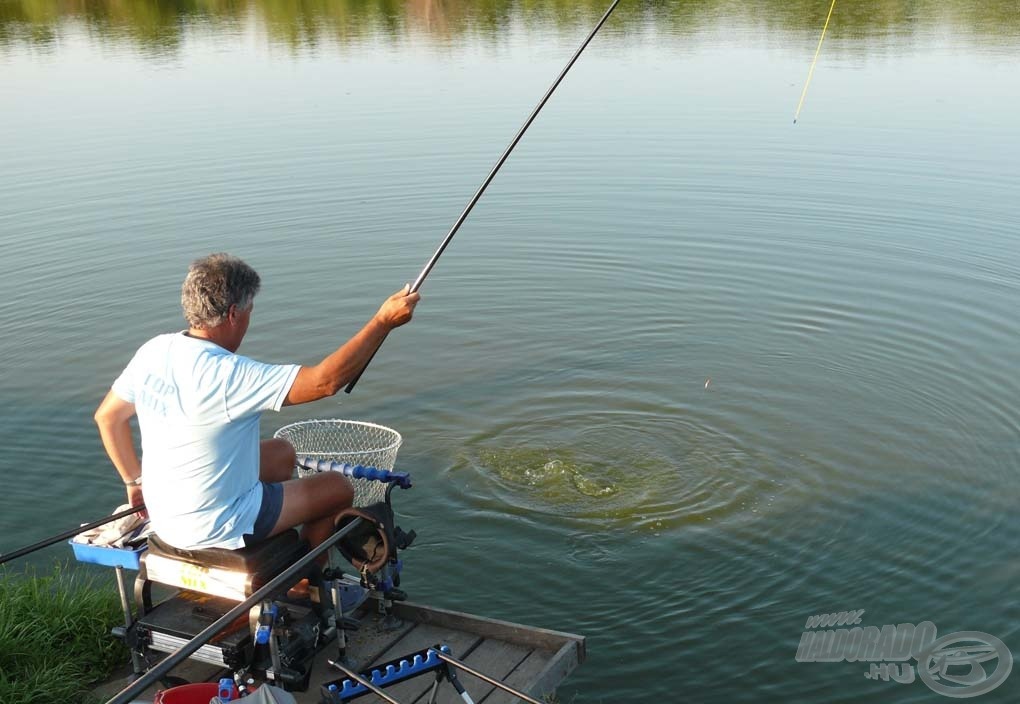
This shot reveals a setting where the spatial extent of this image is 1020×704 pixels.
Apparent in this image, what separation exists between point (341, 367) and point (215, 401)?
18.0 inches

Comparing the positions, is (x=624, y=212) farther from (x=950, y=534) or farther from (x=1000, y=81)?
(x=1000, y=81)

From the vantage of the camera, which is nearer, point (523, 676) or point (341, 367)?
point (341, 367)

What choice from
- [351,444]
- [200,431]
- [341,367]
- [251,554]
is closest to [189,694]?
[251,554]

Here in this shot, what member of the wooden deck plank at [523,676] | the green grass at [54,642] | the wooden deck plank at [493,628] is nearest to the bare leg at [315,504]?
the wooden deck plank at [493,628]

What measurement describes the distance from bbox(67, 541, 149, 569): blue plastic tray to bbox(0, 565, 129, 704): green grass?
1.79ft

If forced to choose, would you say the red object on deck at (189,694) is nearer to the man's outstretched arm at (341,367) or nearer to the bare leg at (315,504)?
the bare leg at (315,504)

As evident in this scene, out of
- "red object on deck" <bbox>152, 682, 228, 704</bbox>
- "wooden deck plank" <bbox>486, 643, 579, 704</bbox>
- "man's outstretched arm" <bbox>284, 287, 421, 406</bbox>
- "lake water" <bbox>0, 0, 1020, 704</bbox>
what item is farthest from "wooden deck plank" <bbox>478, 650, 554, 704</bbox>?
"man's outstretched arm" <bbox>284, 287, 421, 406</bbox>

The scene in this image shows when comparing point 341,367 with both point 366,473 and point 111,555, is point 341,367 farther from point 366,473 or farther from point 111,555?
point 111,555

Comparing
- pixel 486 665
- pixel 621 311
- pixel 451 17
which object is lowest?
pixel 621 311

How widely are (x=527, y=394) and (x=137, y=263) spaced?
18.3ft

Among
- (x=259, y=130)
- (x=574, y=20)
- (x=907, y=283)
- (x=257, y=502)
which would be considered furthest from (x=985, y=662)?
(x=574, y=20)

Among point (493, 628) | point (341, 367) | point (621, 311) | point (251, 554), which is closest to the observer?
point (341, 367)

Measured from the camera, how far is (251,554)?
424 centimetres

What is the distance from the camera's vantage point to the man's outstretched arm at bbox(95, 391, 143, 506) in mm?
4383
